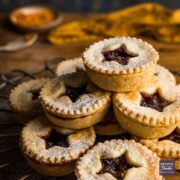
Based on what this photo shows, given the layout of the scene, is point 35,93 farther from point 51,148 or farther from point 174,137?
point 174,137

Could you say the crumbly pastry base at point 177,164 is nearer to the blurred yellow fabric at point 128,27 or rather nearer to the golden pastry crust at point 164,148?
the golden pastry crust at point 164,148

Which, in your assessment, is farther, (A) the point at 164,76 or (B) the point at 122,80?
(A) the point at 164,76

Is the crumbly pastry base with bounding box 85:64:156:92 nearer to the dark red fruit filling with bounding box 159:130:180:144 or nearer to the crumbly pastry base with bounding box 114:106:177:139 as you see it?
the crumbly pastry base with bounding box 114:106:177:139

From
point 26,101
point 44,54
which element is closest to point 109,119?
point 26,101

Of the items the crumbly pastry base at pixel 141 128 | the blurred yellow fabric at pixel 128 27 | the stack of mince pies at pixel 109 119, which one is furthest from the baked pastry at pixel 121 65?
the blurred yellow fabric at pixel 128 27

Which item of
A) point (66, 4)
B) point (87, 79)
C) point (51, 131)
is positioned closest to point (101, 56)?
point (87, 79)

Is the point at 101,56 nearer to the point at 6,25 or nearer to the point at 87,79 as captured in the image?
the point at 87,79
